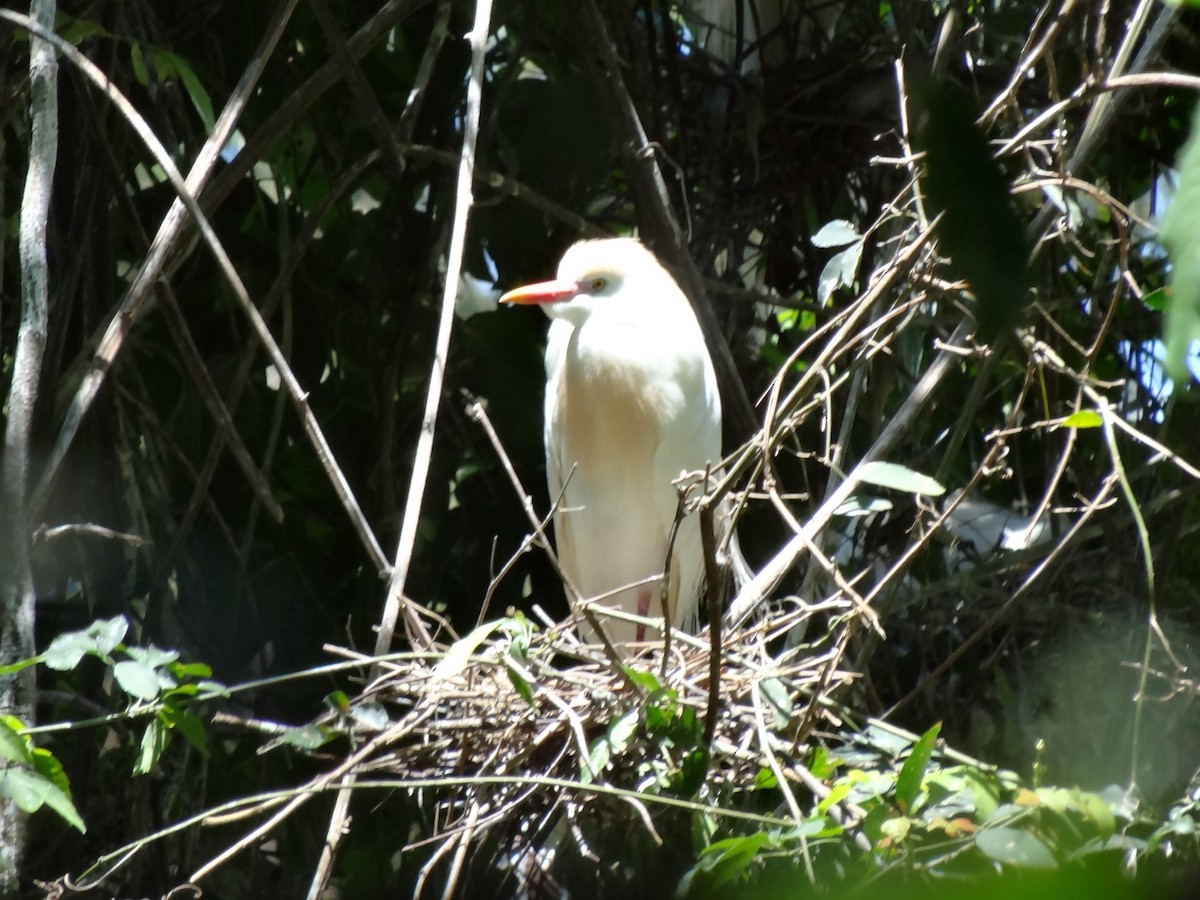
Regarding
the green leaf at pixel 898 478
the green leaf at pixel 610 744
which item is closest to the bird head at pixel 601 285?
the green leaf at pixel 898 478

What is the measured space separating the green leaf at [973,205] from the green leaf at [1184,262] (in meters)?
0.04

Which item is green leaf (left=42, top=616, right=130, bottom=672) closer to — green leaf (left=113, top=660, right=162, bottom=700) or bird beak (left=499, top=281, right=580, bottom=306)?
green leaf (left=113, top=660, right=162, bottom=700)

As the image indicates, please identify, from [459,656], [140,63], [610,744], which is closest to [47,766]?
[459,656]

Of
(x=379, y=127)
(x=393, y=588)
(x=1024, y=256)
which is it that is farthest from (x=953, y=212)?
(x=379, y=127)

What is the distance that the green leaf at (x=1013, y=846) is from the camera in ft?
2.82

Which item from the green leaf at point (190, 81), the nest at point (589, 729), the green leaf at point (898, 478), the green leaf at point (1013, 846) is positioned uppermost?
the green leaf at point (190, 81)

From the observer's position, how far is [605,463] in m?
2.16

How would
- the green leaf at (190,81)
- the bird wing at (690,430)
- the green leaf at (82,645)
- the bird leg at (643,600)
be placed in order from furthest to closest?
1. the bird leg at (643,600)
2. the bird wing at (690,430)
3. the green leaf at (190,81)
4. the green leaf at (82,645)

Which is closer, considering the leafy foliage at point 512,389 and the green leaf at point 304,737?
the green leaf at point 304,737

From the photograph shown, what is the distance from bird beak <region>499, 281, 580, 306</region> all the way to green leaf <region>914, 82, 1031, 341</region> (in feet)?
5.20

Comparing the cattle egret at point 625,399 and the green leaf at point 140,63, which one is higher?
the green leaf at point 140,63

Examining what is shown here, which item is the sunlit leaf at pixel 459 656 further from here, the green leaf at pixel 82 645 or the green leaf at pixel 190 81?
the green leaf at pixel 190 81

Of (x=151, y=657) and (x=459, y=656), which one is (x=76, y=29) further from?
(x=459, y=656)

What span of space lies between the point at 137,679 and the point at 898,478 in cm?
70
